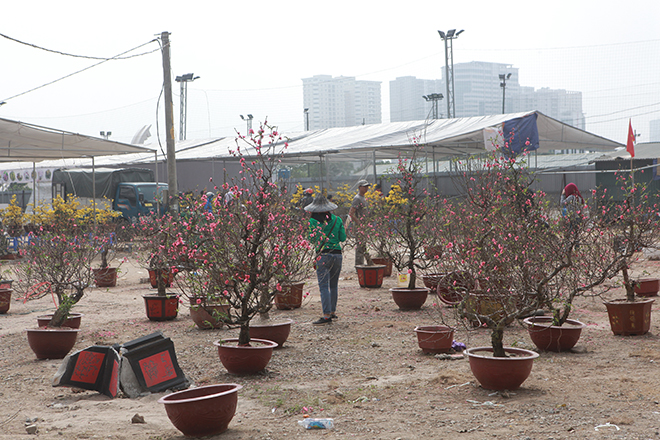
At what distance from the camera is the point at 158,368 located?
483 cm

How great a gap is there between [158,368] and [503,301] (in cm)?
273

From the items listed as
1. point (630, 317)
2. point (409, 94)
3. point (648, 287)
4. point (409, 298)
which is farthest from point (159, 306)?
point (409, 94)

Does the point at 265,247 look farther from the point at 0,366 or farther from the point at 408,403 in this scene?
the point at 0,366

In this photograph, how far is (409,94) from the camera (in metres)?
71.7

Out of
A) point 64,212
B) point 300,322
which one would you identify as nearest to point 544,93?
point 64,212

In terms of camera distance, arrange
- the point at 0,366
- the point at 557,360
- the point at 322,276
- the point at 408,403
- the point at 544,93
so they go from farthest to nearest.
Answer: the point at 544,93, the point at 322,276, the point at 0,366, the point at 557,360, the point at 408,403

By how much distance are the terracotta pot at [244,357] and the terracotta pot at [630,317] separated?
137 inches

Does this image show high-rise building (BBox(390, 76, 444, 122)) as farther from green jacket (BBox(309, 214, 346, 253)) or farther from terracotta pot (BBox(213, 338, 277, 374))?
terracotta pot (BBox(213, 338, 277, 374))

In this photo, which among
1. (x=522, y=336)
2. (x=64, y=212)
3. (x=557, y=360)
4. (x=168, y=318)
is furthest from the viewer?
(x=64, y=212)

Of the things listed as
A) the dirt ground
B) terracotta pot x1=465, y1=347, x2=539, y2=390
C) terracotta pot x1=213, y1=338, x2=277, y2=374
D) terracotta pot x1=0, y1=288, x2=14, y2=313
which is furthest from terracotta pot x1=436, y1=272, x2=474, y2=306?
terracotta pot x1=0, y1=288, x2=14, y2=313

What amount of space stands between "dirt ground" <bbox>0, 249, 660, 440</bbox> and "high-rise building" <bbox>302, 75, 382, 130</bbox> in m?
50.4

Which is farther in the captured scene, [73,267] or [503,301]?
[73,267]

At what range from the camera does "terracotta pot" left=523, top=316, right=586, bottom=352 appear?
5.55 metres

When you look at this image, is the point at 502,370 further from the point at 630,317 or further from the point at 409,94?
the point at 409,94
